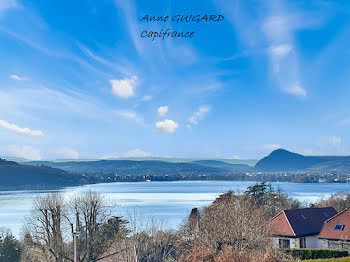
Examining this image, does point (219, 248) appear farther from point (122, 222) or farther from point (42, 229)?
point (122, 222)

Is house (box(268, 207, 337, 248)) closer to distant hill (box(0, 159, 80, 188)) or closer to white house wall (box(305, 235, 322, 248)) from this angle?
white house wall (box(305, 235, 322, 248))

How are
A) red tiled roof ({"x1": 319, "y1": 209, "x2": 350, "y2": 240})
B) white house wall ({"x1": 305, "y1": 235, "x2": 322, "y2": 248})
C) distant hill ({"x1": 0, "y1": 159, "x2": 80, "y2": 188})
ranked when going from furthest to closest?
distant hill ({"x1": 0, "y1": 159, "x2": 80, "y2": 188}) < white house wall ({"x1": 305, "y1": 235, "x2": 322, "y2": 248}) < red tiled roof ({"x1": 319, "y1": 209, "x2": 350, "y2": 240})

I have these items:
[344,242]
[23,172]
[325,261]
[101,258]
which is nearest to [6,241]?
[101,258]

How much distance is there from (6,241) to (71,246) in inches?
173

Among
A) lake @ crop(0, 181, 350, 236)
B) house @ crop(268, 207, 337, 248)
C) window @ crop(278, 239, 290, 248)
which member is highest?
house @ crop(268, 207, 337, 248)

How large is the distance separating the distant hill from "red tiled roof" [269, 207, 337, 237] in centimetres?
10738

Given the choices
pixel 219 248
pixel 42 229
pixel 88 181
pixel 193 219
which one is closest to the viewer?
pixel 219 248

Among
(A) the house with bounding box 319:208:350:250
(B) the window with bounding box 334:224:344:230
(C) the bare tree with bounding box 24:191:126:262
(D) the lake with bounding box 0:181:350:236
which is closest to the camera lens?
(C) the bare tree with bounding box 24:191:126:262

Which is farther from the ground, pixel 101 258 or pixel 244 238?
pixel 244 238

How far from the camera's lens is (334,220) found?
2745cm

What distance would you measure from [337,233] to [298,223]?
3.22 metres

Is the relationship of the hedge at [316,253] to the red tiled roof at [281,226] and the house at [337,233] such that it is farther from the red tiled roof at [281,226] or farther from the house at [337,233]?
the red tiled roof at [281,226]

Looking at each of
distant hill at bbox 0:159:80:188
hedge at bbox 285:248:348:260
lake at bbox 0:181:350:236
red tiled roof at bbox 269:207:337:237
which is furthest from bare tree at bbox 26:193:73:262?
distant hill at bbox 0:159:80:188

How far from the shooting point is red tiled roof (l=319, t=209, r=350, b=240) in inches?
1015
